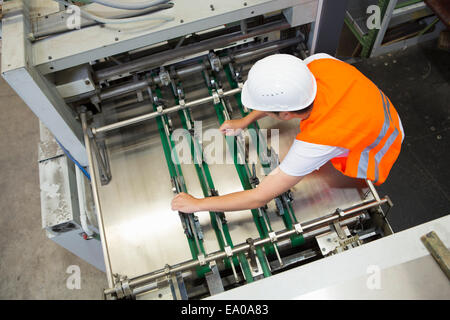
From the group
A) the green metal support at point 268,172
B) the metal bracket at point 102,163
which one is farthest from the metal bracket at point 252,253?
the metal bracket at point 102,163

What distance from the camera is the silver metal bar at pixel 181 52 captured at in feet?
6.29

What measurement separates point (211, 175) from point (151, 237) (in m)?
0.45

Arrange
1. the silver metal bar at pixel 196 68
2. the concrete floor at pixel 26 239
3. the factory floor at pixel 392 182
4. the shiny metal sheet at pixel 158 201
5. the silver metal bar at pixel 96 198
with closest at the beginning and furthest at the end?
the silver metal bar at pixel 96 198 → the shiny metal sheet at pixel 158 201 → the silver metal bar at pixel 196 68 → the factory floor at pixel 392 182 → the concrete floor at pixel 26 239

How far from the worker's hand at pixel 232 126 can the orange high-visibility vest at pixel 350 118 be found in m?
0.49

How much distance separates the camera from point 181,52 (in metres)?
1.95

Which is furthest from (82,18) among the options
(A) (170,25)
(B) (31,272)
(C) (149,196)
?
(B) (31,272)

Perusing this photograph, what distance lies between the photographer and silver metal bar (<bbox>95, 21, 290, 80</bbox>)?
1.92 meters

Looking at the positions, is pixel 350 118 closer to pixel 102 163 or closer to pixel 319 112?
pixel 319 112

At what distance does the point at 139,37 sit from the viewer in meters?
1.60

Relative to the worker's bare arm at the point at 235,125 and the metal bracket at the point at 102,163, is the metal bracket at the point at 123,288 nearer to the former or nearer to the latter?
the metal bracket at the point at 102,163

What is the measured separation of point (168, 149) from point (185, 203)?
460mm

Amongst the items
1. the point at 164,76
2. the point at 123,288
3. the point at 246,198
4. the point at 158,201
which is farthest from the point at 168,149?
the point at 123,288

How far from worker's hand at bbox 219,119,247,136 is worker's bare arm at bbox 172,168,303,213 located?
435 millimetres

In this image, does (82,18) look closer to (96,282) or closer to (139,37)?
(139,37)
